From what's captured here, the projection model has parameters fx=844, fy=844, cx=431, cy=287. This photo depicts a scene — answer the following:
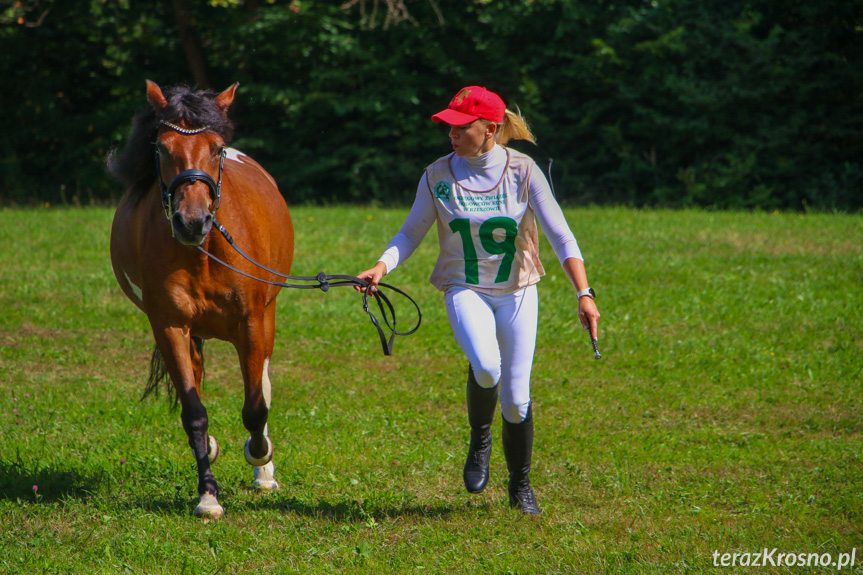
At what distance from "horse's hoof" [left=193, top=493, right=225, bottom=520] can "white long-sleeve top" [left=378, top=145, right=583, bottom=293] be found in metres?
1.56

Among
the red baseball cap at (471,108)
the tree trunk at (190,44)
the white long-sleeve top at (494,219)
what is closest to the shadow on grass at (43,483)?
the white long-sleeve top at (494,219)

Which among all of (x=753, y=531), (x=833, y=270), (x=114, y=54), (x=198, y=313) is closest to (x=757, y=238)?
(x=833, y=270)

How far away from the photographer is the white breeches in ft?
13.7

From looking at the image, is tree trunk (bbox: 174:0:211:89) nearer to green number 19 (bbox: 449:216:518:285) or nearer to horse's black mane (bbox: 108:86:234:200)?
horse's black mane (bbox: 108:86:234:200)

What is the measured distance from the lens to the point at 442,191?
14.3 feet

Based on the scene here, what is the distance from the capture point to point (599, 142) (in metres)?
19.9

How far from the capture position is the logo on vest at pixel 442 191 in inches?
170

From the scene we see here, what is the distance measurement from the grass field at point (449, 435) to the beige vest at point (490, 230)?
4.24 feet

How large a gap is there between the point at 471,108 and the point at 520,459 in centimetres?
183

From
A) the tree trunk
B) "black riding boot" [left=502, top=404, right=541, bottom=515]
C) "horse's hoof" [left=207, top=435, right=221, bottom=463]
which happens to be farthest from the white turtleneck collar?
the tree trunk

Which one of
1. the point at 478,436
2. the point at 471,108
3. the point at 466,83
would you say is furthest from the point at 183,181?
the point at 466,83

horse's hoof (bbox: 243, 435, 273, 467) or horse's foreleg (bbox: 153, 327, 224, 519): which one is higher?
horse's foreleg (bbox: 153, 327, 224, 519)

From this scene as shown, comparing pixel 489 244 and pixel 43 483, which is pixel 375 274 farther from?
pixel 43 483

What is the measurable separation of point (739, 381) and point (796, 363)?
76 cm
